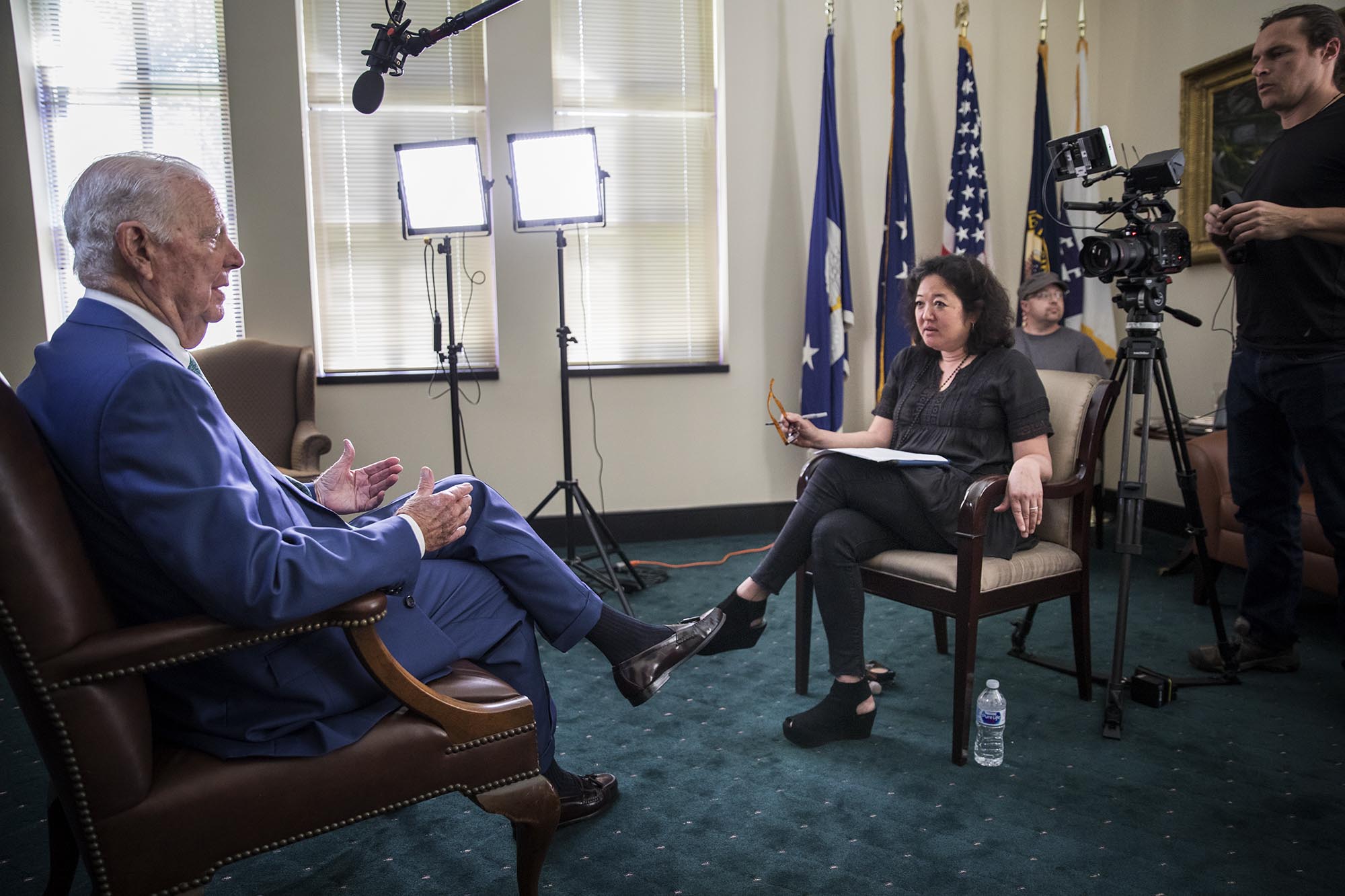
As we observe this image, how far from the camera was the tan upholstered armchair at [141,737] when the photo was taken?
1038 millimetres

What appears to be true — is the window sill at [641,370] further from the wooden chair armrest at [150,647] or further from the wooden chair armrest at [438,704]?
the wooden chair armrest at [150,647]

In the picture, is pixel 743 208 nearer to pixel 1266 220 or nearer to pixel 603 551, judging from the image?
pixel 603 551

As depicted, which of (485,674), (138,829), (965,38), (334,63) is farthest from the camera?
(965,38)

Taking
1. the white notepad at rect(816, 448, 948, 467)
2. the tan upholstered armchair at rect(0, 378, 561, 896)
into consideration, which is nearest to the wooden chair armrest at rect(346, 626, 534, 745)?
the tan upholstered armchair at rect(0, 378, 561, 896)

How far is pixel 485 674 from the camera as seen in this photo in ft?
4.71

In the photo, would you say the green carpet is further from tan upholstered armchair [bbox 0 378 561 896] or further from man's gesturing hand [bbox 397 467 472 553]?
man's gesturing hand [bbox 397 467 472 553]

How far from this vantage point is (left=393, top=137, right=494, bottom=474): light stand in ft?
10.9

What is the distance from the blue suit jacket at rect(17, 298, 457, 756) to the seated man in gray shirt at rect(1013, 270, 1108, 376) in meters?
3.25

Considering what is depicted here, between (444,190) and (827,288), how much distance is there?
1.85m

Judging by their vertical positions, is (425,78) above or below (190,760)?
above

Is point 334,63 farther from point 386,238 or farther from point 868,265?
point 868,265

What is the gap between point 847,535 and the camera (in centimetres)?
216

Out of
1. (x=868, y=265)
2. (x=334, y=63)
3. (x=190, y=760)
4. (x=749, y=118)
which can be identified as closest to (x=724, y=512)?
(x=868, y=265)

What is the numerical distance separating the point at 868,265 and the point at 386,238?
236 centimetres
